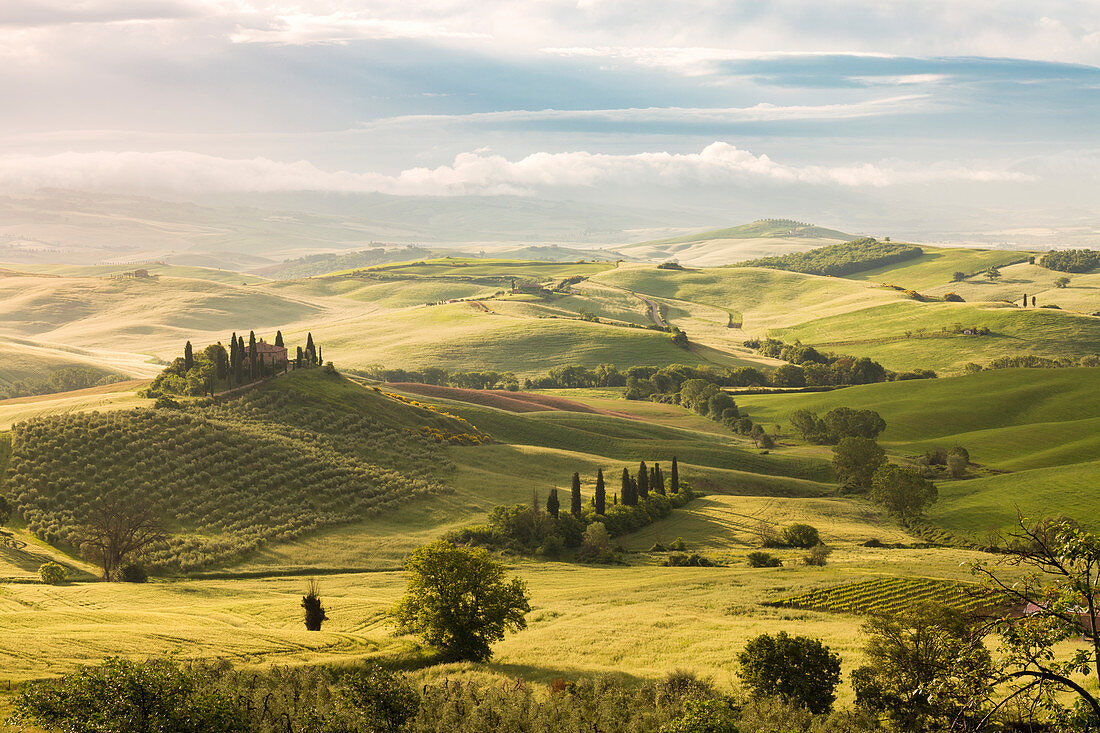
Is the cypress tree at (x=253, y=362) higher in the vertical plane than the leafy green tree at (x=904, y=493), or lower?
higher

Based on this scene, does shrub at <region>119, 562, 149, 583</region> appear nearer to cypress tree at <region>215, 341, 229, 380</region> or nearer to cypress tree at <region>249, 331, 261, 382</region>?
cypress tree at <region>215, 341, 229, 380</region>

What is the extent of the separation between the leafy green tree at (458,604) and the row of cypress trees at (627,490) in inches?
1464

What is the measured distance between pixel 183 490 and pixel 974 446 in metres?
114

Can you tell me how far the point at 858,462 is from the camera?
113438mm

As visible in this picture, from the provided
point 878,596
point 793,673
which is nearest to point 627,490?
point 878,596

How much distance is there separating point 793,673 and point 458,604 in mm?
19290

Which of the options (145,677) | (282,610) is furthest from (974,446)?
(145,677)

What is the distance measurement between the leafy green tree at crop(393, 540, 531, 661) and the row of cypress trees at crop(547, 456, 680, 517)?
122ft

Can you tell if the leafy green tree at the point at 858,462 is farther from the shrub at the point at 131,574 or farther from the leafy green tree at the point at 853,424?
the shrub at the point at 131,574

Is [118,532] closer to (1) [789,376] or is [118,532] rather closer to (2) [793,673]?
(2) [793,673]

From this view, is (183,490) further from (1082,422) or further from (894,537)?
(1082,422)

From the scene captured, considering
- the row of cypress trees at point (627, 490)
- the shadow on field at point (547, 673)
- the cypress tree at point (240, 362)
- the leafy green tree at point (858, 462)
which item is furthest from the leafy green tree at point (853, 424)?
the shadow on field at point (547, 673)

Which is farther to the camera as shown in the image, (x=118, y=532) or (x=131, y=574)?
(x=118, y=532)

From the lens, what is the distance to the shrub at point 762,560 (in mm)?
74000
